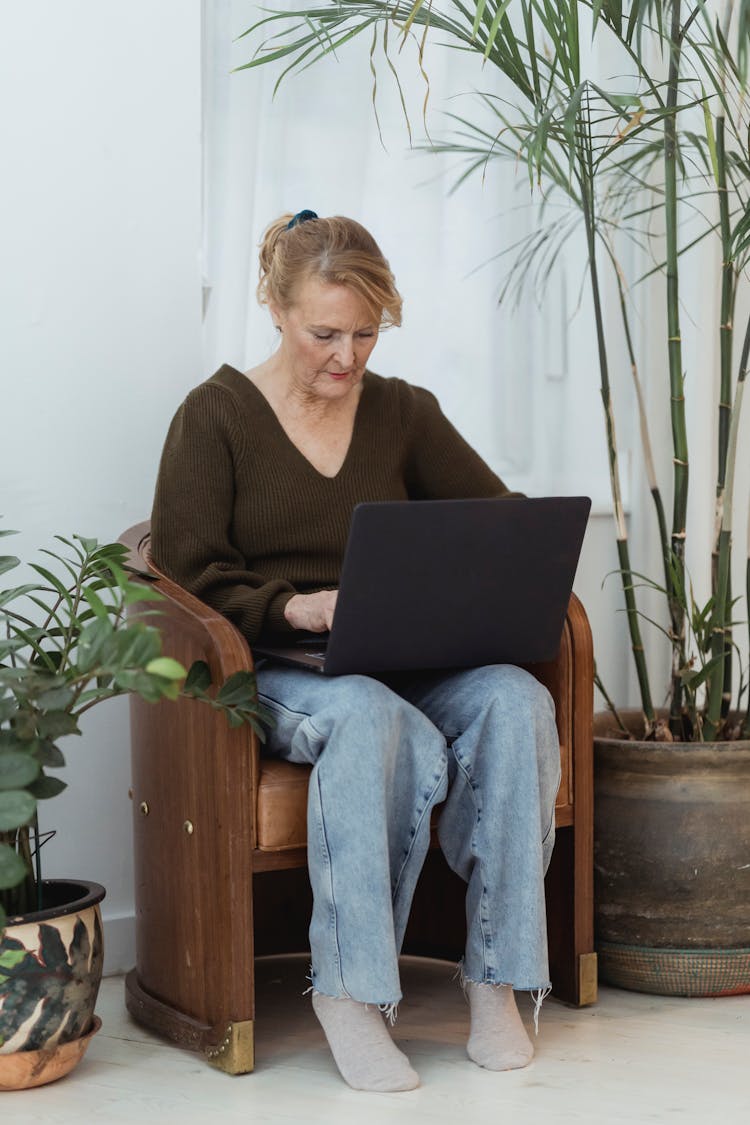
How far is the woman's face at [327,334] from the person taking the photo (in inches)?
80.6

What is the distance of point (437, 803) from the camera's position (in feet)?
6.23

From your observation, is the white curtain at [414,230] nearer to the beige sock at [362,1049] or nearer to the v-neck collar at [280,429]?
the v-neck collar at [280,429]

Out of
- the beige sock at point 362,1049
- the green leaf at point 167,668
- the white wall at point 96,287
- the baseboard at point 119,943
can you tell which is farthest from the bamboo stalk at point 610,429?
the green leaf at point 167,668

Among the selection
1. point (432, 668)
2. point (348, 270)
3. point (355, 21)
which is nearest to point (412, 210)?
point (355, 21)

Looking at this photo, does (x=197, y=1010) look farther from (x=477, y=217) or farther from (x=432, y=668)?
(x=477, y=217)

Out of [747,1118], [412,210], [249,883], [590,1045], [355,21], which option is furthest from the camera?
[412,210]

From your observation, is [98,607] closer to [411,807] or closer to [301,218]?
[411,807]

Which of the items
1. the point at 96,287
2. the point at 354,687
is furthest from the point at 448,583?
the point at 96,287

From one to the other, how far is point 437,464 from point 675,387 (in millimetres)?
388

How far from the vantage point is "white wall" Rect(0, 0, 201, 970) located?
7.13 feet

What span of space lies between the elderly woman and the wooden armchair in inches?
2.8

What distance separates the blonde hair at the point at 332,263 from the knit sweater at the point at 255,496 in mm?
164

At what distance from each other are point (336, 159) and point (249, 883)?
4.49 ft

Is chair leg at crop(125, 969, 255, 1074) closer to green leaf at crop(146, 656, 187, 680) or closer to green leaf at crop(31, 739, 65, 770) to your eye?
green leaf at crop(31, 739, 65, 770)
